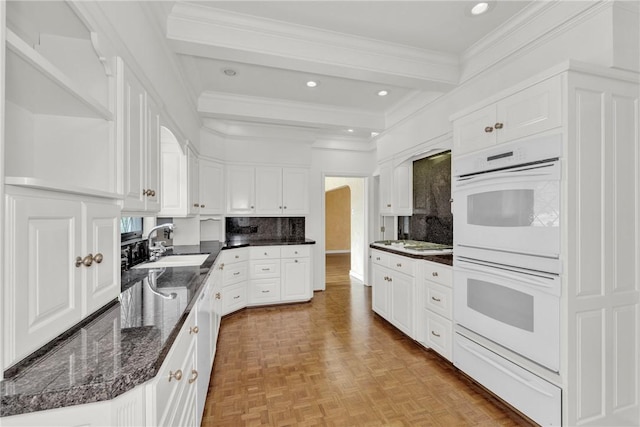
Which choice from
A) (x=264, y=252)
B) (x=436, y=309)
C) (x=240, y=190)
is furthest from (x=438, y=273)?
(x=240, y=190)

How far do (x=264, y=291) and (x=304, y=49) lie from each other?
10.0 feet

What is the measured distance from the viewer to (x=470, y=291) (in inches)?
86.1

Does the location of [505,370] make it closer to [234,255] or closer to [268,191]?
[234,255]

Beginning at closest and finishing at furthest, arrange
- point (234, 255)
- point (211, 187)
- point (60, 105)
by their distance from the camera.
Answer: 1. point (60, 105)
2. point (234, 255)
3. point (211, 187)

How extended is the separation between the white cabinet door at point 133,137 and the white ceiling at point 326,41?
2.52ft

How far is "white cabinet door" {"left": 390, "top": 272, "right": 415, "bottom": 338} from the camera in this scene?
291cm

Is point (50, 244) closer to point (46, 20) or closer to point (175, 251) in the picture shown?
point (46, 20)

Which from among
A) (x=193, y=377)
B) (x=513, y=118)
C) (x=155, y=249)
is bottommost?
(x=193, y=377)

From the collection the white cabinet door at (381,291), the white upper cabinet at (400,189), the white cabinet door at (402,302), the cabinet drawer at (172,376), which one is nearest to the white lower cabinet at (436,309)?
the white cabinet door at (402,302)

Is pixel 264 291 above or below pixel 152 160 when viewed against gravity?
below

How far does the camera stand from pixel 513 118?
1853 millimetres

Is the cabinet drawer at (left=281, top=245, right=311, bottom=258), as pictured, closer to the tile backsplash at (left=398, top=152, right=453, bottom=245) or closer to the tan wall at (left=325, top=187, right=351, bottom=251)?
the tile backsplash at (left=398, top=152, right=453, bottom=245)

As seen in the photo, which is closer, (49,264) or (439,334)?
(49,264)

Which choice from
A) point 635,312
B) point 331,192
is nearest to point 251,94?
point 635,312
